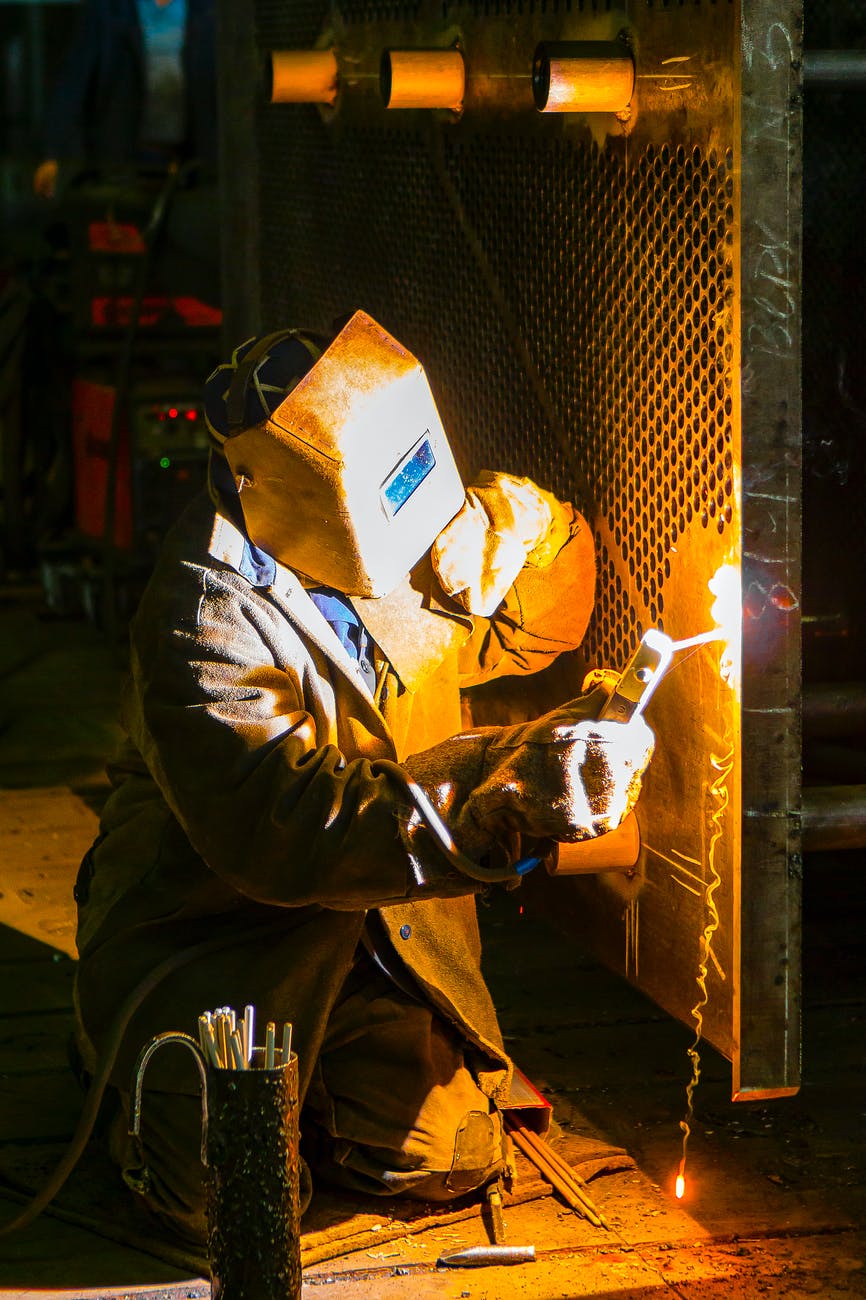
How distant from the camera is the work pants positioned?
266 cm

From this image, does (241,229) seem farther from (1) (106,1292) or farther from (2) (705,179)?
(1) (106,1292)

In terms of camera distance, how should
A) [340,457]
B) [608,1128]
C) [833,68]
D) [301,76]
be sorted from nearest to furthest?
[833,68], [340,457], [608,1128], [301,76]

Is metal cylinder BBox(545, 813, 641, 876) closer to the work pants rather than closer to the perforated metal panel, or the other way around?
the perforated metal panel

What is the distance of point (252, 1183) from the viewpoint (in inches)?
86.6

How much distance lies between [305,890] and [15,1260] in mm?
682

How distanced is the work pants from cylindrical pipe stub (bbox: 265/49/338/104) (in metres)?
1.82

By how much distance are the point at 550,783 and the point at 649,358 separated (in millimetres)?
617

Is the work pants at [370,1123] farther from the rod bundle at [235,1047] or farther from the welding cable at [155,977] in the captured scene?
the rod bundle at [235,1047]

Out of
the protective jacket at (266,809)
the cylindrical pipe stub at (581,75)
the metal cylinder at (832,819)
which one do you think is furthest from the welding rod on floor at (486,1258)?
the cylindrical pipe stub at (581,75)

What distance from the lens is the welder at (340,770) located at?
2.41 m

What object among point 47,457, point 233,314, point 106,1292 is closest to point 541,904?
point 106,1292

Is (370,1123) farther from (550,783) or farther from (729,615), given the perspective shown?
(729,615)

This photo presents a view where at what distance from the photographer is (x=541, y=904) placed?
10.8ft

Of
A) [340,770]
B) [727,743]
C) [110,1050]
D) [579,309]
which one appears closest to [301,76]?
[579,309]
